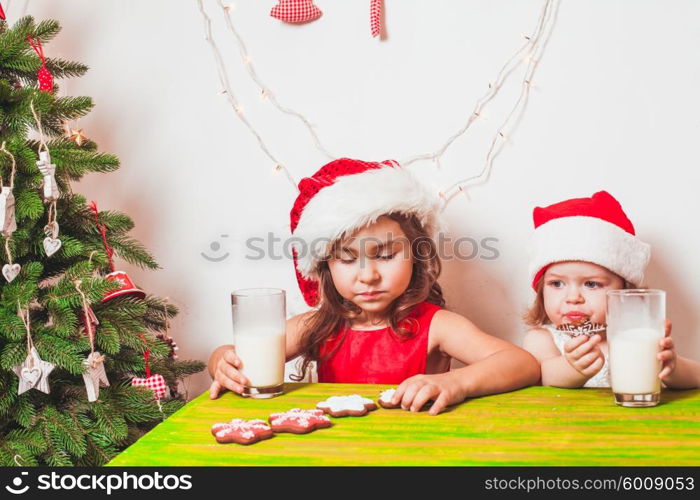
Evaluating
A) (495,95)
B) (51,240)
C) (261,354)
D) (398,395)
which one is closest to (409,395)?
(398,395)

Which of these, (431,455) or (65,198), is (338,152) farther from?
(431,455)

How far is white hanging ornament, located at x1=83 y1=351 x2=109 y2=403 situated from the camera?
135cm

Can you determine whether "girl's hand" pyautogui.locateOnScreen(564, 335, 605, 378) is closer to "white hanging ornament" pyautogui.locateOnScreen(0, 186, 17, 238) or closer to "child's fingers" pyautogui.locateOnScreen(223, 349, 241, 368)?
"child's fingers" pyautogui.locateOnScreen(223, 349, 241, 368)

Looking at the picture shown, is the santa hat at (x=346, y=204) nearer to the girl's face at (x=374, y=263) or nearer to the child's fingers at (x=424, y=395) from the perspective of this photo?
the girl's face at (x=374, y=263)

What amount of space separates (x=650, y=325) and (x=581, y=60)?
813mm

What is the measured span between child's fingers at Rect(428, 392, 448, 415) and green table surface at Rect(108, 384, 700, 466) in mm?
13

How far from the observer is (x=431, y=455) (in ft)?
2.85

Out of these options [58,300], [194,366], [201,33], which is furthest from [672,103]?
[58,300]

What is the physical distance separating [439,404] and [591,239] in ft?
1.84

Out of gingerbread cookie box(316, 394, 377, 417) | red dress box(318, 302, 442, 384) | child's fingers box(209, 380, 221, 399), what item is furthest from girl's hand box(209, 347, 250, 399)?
red dress box(318, 302, 442, 384)

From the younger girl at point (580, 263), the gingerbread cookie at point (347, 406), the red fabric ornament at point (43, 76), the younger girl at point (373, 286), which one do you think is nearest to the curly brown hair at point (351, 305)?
the younger girl at point (373, 286)

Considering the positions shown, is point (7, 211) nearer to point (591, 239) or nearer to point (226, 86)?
point (226, 86)

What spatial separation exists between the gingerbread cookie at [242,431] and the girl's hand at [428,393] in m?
0.22

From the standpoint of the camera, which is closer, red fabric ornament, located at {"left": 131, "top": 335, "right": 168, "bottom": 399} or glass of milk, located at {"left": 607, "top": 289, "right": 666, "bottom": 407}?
glass of milk, located at {"left": 607, "top": 289, "right": 666, "bottom": 407}
